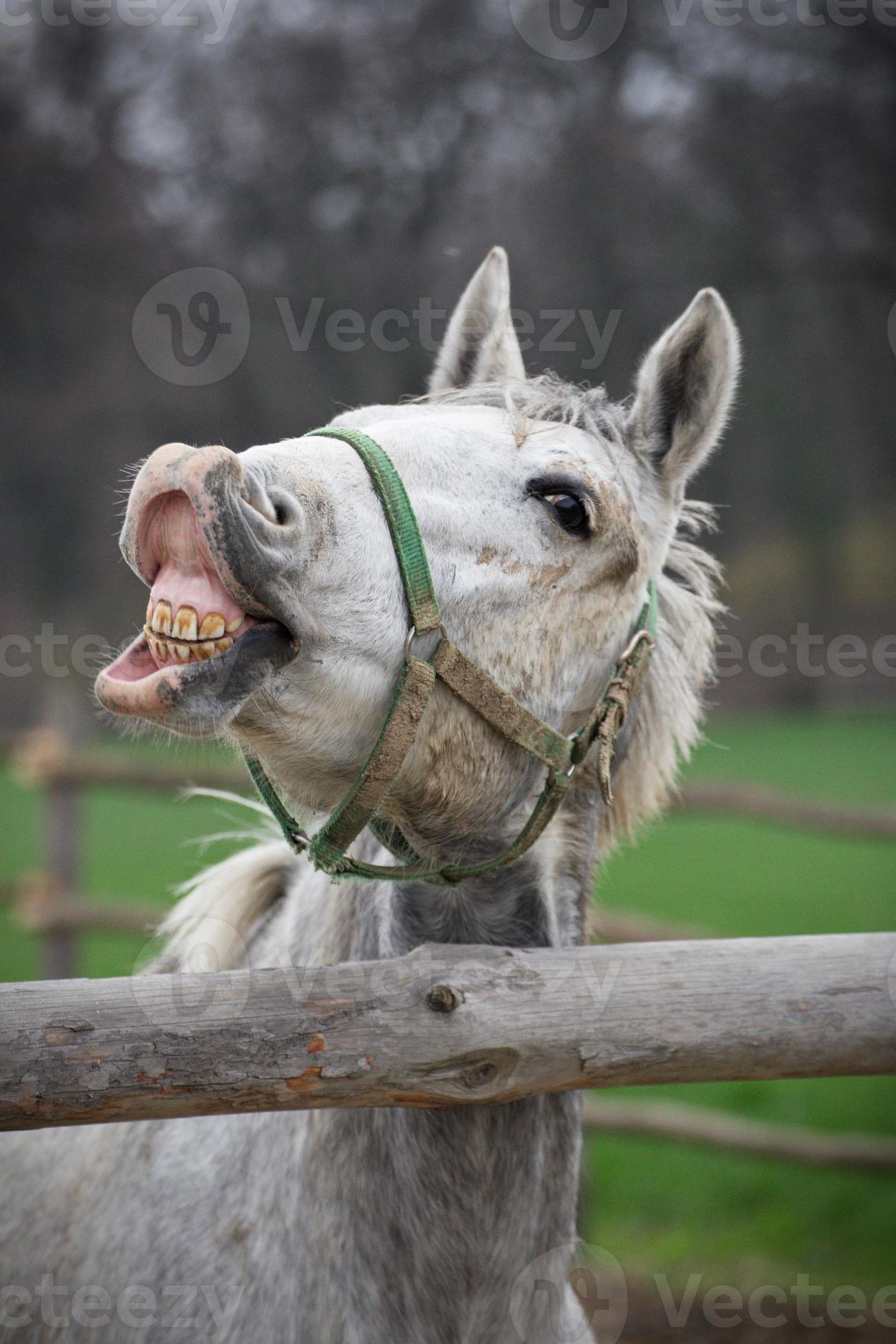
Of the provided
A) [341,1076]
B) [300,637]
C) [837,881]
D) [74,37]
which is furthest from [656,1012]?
[74,37]

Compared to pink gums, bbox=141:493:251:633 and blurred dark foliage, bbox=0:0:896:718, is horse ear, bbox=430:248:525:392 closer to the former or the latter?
pink gums, bbox=141:493:251:633

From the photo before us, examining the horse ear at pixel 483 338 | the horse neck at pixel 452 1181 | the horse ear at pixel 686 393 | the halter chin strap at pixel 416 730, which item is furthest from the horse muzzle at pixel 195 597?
the horse ear at pixel 483 338

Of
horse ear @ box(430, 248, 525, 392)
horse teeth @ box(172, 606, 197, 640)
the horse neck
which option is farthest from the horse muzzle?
horse ear @ box(430, 248, 525, 392)

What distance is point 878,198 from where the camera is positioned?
18.7 m

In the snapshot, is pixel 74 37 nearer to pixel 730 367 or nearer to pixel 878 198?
pixel 878 198

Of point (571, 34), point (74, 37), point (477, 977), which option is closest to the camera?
point (477, 977)

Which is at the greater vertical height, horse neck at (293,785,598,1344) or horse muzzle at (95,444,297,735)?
horse muzzle at (95,444,297,735)

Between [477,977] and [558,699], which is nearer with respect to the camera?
[477,977]

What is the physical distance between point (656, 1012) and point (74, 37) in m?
20.5

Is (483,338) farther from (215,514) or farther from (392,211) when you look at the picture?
(392,211)

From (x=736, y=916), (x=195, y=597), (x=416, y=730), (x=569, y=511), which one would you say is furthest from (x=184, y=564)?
(x=736, y=916)

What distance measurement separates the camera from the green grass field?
14.7ft

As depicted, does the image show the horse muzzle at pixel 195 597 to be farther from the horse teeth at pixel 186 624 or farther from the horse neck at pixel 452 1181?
the horse neck at pixel 452 1181

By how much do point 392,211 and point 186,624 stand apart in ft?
60.9
